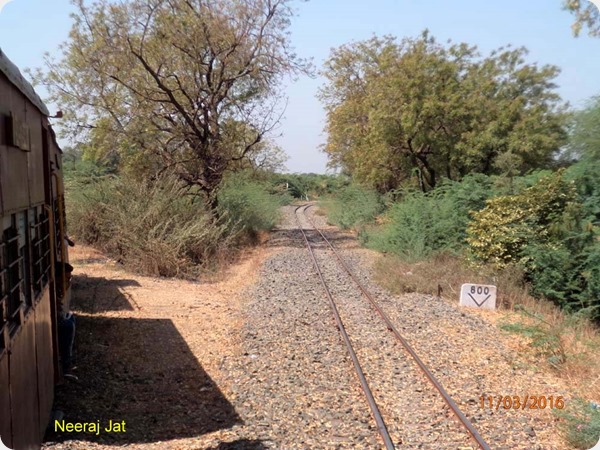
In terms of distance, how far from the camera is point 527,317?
10484 millimetres

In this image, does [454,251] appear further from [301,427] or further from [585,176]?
[301,427]

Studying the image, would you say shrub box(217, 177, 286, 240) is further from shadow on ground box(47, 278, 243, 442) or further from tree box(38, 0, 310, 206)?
shadow on ground box(47, 278, 243, 442)

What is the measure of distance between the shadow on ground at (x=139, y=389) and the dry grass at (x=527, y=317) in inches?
185

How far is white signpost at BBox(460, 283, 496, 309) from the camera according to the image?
1146cm

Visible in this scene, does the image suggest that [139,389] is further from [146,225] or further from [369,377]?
[146,225]

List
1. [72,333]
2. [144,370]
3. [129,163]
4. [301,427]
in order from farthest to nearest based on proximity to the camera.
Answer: [129,163]
[144,370]
[72,333]
[301,427]

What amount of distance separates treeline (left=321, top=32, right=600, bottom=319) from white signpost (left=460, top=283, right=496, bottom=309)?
1.63 m

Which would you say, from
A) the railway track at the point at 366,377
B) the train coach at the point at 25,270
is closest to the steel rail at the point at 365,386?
the railway track at the point at 366,377

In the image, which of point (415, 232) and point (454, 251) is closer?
point (454, 251)

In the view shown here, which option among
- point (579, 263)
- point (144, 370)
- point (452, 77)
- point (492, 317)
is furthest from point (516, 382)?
point (452, 77)

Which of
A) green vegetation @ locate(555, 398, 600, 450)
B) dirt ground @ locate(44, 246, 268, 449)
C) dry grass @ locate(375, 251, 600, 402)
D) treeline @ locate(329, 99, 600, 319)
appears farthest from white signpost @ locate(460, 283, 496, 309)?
green vegetation @ locate(555, 398, 600, 450)

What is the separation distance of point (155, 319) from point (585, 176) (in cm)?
1048

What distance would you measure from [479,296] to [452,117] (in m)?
14.7

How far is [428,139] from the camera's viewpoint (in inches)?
980
